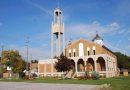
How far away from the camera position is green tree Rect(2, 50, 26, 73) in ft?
247

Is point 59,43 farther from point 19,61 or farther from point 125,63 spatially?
point 125,63

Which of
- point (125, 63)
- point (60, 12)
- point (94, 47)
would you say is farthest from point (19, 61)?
point (125, 63)

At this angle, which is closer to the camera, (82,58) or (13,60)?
(82,58)

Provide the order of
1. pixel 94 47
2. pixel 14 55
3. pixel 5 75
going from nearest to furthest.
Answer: pixel 94 47, pixel 14 55, pixel 5 75

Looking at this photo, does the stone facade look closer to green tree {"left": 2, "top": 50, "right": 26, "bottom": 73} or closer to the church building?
the church building

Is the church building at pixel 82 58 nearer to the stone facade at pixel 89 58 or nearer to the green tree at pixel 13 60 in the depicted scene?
the stone facade at pixel 89 58

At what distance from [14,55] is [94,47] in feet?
93.9

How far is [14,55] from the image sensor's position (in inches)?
3009

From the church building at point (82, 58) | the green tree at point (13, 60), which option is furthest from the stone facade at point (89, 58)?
the green tree at point (13, 60)

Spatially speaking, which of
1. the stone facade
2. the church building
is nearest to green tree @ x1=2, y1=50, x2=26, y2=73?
the church building

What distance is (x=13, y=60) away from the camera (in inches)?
2975

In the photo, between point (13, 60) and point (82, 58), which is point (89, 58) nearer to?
point (82, 58)

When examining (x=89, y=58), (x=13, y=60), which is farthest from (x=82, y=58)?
(x=13, y=60)

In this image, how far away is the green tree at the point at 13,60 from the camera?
247ft
